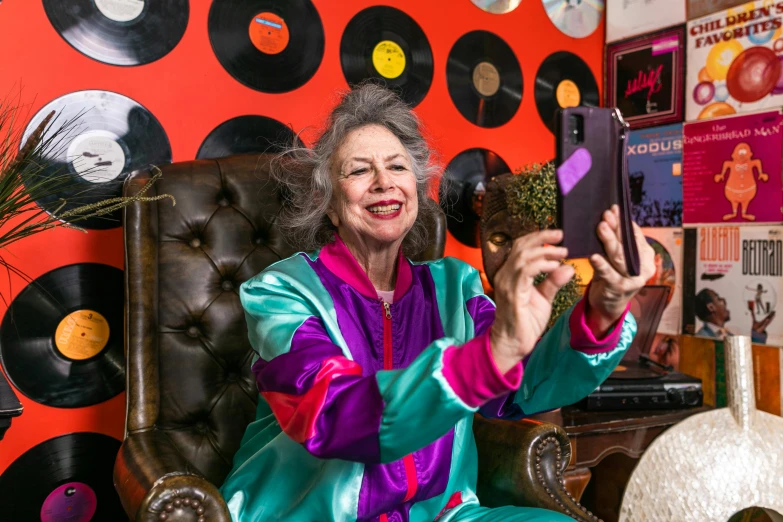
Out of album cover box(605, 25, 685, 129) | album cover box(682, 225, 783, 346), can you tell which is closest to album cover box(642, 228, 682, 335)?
album cover box(682, 225, 783, 346)

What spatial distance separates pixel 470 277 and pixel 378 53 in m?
1.22

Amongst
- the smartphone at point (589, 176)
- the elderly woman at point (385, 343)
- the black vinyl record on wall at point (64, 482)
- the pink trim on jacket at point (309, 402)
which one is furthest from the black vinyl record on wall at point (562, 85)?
the black vinyl record on wall at point (64, 482)

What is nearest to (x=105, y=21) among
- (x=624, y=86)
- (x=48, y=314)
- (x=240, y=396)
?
(x=48, y=314)

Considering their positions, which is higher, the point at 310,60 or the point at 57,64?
the point at 310,60

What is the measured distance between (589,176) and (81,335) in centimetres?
157

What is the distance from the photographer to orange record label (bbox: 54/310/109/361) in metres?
1.85

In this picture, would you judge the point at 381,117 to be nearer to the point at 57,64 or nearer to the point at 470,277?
the point at 470,277

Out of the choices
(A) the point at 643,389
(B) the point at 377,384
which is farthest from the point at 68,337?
(A) the point at 643,389

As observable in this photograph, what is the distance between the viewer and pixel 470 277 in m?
1.56

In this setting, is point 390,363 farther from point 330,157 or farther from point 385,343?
point 330,157

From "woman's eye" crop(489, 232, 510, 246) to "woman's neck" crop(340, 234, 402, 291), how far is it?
2.78ft

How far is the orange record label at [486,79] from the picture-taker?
2.70 meters

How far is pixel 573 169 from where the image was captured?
0.93 meters

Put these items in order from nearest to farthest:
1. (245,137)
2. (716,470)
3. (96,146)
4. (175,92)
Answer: (716,470) < (96,146) < (175,92) < (245,137)
